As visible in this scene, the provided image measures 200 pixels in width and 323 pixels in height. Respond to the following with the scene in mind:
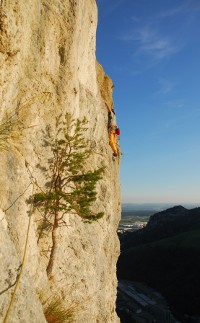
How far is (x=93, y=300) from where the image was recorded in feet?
52.2

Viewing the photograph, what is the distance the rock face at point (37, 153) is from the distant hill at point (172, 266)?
89592 mm

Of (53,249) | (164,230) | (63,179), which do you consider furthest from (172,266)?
(63,179)

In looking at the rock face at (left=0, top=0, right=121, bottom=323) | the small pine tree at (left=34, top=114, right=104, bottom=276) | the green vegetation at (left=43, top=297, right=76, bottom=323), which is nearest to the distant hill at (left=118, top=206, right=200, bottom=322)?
the rock face at (left=0, top=0, right=121, bottom=323)

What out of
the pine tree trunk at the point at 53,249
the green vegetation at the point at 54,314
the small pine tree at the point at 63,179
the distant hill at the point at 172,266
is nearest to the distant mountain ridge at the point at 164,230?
the distant hill at the point at 172,266

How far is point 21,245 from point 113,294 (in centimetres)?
1322

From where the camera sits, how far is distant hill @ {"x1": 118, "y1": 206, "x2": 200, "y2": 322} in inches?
4210

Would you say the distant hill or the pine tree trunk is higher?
Result: the pine tree trunk

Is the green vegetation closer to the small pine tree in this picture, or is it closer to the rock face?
the rock face

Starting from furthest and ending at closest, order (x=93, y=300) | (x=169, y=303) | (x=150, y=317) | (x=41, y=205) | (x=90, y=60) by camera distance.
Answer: (x=169, y=303), (x=150, y=317), (x=90, y=60), (x=93, y=300), (x=41, y=205)

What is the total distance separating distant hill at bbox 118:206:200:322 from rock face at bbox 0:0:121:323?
89.6m

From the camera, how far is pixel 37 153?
11.8 meters

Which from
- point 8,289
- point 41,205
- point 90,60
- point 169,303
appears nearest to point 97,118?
point 90,60

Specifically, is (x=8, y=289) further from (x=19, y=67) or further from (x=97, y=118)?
(x=97, y=118)

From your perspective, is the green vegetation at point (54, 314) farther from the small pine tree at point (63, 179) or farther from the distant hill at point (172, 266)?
the distant hill at point (172, 266)
